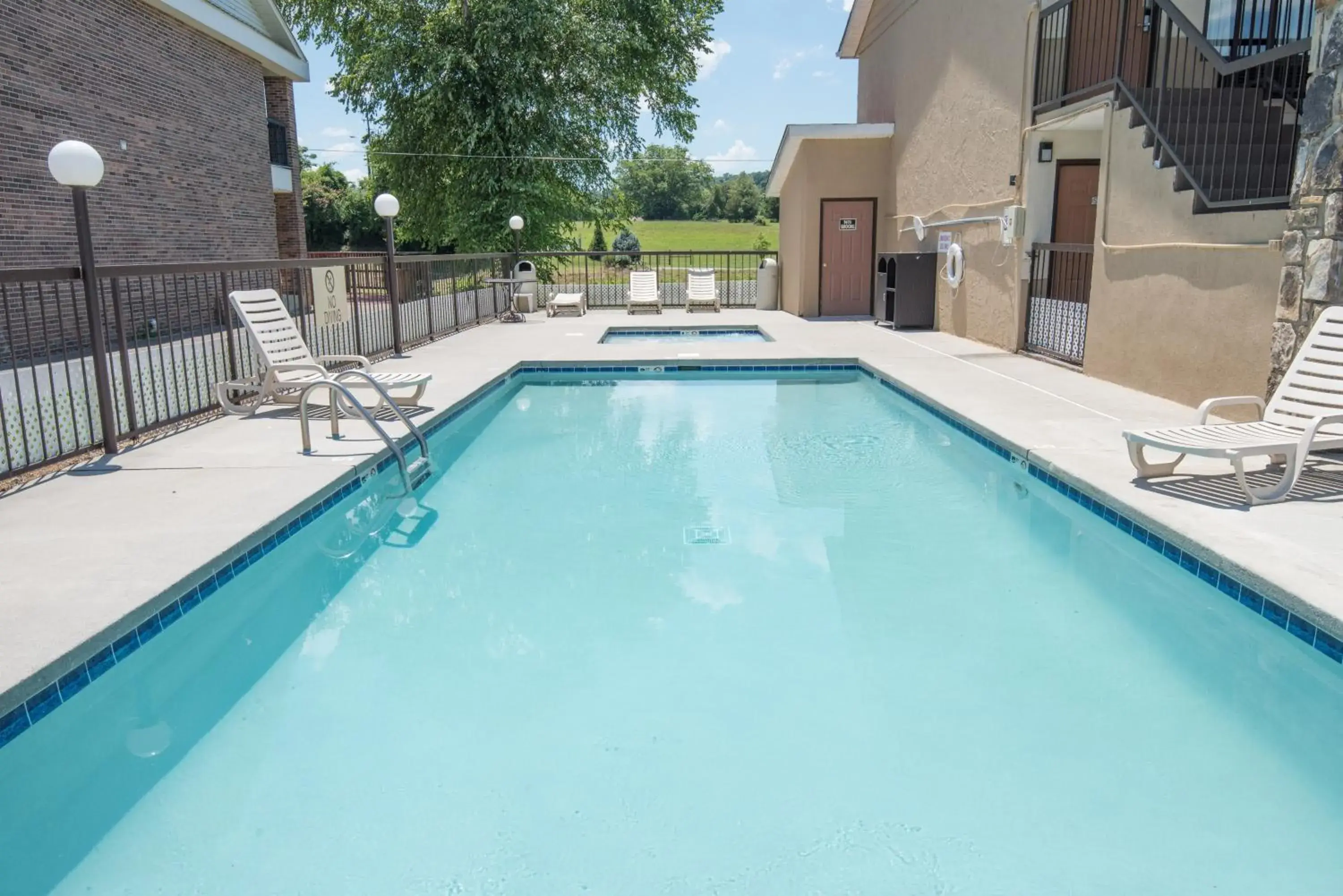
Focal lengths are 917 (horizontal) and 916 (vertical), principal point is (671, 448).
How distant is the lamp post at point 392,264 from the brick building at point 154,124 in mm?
4740

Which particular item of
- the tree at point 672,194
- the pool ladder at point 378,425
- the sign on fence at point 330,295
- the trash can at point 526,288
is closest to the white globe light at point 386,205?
the sign on fence at point 330,295

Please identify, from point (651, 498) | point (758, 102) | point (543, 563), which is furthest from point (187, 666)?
point (758, 102)

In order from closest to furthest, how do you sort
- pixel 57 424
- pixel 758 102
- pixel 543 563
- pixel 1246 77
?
pixel 543 563
pixel 57 424
pixel 1246 77
pixel 758 102

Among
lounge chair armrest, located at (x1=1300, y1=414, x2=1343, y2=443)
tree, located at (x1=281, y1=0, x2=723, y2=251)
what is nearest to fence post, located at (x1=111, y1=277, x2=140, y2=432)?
lounge chair armrest, located at (x1=1300, y1=414, x2=1343, y2=443)

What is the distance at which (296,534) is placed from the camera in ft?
14.1

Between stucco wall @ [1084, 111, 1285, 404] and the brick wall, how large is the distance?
620 inches

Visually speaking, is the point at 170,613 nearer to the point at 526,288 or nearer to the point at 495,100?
the point at 526,288

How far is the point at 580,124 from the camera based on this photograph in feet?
71.1

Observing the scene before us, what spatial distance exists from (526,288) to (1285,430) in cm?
1405

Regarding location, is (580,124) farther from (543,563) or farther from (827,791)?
(827,791)

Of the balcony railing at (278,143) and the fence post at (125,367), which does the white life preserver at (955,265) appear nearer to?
the fence post at (125,367)

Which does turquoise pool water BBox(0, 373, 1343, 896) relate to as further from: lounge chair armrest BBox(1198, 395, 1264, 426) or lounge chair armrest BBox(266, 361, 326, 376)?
lounge chair armrest BBox(266, 361, 326, 376)

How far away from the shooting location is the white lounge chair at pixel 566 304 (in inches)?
648

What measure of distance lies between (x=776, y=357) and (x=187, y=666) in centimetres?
718
